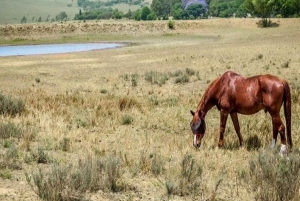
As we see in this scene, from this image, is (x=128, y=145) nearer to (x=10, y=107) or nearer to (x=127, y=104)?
(x=127, y=104)

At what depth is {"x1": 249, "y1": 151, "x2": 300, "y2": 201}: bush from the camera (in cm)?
629

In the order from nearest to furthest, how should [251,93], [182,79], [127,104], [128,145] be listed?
[251,93], [128,145], [127,104], [182,79]

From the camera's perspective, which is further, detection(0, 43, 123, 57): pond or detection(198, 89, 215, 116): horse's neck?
detection(0, 43, 123, 57): pond

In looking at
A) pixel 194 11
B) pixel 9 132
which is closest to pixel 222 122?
pixel 9 132

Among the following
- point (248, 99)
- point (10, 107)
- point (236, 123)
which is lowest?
point (10, 107)

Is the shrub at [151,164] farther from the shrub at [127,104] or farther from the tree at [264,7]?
the tree at [264,7]

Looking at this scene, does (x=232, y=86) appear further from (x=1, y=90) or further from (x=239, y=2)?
(x=239, y=2)

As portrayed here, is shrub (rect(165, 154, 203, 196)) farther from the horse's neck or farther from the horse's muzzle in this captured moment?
the horse's neck

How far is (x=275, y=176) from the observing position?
6727 mm

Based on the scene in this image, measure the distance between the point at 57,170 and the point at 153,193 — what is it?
5.11 feet

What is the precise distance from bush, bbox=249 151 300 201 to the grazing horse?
1283 mm

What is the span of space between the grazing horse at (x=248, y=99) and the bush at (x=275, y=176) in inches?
50.5

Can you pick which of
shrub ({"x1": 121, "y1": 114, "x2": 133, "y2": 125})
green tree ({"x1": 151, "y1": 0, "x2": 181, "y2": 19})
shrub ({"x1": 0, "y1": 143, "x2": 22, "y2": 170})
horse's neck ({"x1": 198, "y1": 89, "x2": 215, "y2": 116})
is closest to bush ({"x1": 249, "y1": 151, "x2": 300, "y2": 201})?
horse's neck ({"x1": 198, "y1": 89, "x2": 215, "y2": 116})

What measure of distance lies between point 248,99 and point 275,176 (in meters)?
2.63
